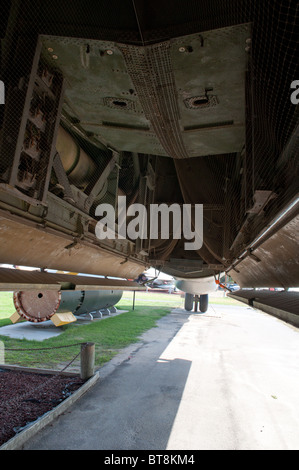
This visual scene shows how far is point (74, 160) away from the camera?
13.0 ft

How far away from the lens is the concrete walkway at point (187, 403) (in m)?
4.36

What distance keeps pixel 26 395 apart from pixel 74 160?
447 centimetres

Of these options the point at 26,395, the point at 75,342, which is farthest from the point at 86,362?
the point at 75,342

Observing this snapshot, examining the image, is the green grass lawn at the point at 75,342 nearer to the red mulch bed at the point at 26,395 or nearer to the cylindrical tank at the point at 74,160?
the red mulch bed at the point at 26,395

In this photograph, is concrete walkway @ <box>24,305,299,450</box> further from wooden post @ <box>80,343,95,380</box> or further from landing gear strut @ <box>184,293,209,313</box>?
landing gear strut @ <box>184,293,209,313</box>

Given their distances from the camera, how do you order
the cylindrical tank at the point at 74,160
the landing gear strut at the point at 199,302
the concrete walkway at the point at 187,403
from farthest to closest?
the landing gear strut at the point at 199,302, the concrete walkway at the point at 187,403, the cylindrical tank at the point at 74,160

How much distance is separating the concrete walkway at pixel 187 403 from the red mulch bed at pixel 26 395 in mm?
389

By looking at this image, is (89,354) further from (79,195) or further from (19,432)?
(79,195)

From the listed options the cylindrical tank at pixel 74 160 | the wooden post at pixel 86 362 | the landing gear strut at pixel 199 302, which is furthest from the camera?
the landing gear strut at pixel 199 302

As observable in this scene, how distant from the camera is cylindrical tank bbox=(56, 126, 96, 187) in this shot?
3.54 m

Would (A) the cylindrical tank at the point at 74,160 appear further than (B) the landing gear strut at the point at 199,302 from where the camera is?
No

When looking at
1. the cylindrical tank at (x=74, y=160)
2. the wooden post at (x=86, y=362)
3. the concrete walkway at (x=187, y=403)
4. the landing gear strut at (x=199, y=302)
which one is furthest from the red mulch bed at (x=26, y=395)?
the landing gear strut at (x=199, y=302)
